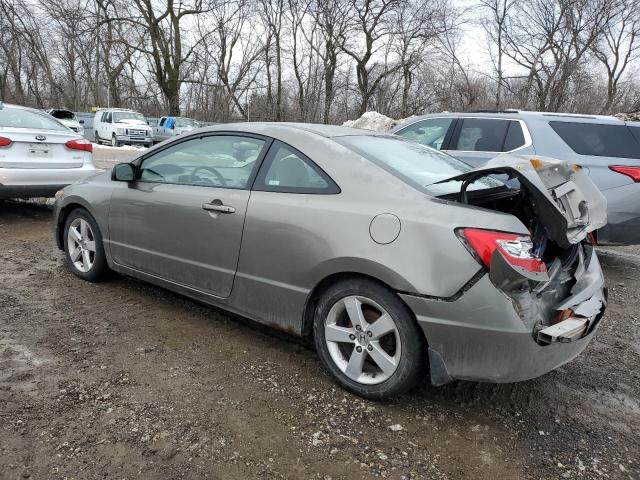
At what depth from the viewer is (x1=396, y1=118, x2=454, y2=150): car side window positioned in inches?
252

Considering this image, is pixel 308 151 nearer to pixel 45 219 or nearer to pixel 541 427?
pixel 541 427

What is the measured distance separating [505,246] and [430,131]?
457 cm

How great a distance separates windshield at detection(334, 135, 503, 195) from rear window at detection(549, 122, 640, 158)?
2.77m

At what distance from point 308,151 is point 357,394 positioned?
1.42m

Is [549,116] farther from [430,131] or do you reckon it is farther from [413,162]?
[413,162]

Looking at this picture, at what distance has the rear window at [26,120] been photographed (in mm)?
6309

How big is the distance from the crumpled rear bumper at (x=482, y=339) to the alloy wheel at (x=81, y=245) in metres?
2.98

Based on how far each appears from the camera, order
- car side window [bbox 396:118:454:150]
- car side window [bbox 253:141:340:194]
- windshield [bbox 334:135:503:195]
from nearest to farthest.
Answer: windshield [bbox 334:135:503:195], car side window [bbox 253:141:340:194], car side window [bbox 396:118:454:150]

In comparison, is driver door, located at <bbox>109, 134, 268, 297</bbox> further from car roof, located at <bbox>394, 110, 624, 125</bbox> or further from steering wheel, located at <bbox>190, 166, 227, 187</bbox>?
car roof, located at <bbox>394, 110, 624, 125</bbox>

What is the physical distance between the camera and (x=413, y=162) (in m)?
3.11

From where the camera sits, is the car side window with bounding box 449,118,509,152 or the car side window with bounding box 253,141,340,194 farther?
the car side window with bounding box 449,118,509,152

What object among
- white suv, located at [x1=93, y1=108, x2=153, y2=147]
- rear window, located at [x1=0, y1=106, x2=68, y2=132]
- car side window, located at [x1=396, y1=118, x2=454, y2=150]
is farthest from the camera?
white suv, located at [x1=93, y1=108, x2=153, y2=147]

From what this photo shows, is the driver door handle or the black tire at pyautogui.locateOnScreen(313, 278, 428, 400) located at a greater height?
the driver door handle

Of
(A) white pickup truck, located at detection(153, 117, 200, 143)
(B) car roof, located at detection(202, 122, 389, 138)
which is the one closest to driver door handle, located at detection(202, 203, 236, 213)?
(B) car roof, located at detection(202, 122, 389, 138)
